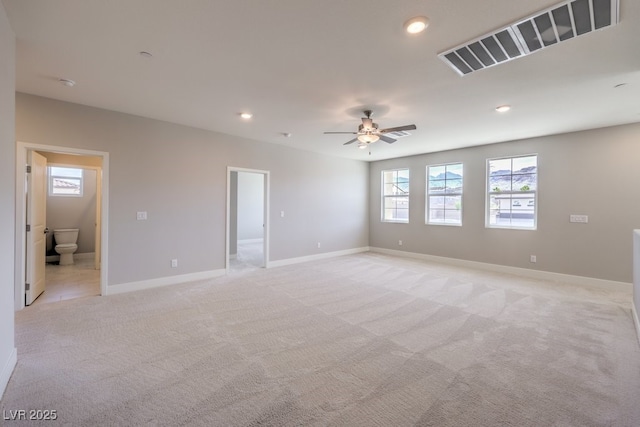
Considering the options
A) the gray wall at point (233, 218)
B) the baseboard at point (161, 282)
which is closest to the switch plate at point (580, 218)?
the baseboard at point (161, 282)

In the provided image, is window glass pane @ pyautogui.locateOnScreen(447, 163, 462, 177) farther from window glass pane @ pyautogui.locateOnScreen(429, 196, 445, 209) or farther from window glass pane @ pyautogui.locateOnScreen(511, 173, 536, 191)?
window glass pane @ pyautogui.locateOnScreen(511, 173, 536, 191)

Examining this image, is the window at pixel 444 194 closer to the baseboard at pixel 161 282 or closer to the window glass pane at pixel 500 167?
the window glass pane at pixel 500 167

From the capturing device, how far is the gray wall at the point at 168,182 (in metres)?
3.85

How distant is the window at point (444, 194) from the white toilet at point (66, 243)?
8249 mm

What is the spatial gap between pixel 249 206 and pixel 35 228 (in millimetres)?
6791

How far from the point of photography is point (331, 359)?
2436 millimetres

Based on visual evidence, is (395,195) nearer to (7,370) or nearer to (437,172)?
(437,172)

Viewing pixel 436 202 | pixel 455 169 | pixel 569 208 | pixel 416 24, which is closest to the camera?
pixel 416 24

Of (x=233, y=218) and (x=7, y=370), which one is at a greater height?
(x=233, y=218)

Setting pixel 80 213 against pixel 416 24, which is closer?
pixel 416 24

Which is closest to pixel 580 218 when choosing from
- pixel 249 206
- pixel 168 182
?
pixel 168 182

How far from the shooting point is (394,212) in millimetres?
7766

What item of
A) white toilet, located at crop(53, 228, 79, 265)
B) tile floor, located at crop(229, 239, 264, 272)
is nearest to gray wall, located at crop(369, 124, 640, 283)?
tile floor, located at crop(229, 239, 264, 272)

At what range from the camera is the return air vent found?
1892 mm
